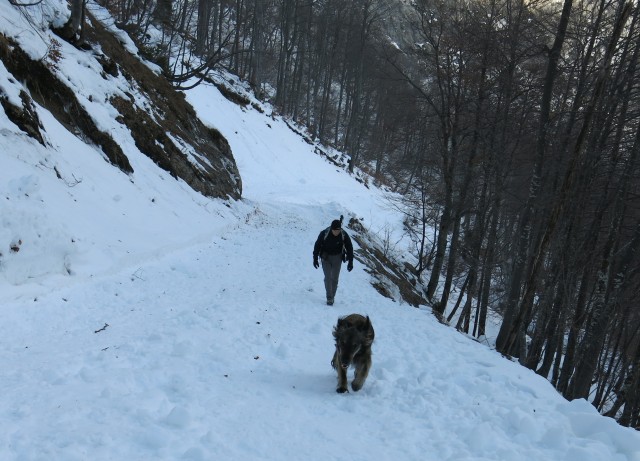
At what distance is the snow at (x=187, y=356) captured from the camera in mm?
4289

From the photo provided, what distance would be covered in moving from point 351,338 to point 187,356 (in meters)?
2.22

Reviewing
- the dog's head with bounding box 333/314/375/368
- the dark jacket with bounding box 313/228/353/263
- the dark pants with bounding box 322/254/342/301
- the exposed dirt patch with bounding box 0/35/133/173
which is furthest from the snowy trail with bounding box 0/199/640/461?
the exposed dirt patch with bounding box 0/35/133/173

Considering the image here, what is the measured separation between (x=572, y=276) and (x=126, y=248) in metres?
11.2

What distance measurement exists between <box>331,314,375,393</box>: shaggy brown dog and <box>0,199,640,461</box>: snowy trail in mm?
236

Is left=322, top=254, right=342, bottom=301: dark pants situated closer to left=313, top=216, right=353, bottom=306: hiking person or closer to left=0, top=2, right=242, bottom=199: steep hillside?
left=313, top=216, right=353, bottom=306: hiking person

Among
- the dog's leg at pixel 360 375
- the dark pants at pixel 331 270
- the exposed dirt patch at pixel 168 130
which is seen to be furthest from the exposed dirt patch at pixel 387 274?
the dog's leg at pixel 360 375

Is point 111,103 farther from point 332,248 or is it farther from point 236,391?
point 236,391

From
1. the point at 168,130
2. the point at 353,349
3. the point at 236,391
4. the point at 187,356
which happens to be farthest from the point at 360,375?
the point at 168,130

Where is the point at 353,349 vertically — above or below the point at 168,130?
below

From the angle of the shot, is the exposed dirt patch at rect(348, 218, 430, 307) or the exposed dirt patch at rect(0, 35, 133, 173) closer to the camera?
the exposed dirt patch at rect(0, 35, 133, 173)

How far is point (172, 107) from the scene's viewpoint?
17812mm

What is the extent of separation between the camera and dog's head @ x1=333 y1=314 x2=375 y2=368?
18.0 ft

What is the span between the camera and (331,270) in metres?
10.2

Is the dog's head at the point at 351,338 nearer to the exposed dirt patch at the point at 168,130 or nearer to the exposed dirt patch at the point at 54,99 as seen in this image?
the exposed dirt patch at the point at 54,99
